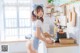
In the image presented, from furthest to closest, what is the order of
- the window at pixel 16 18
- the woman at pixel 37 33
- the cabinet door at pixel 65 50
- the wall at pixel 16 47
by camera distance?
the window at pixel 16 18 → the wall at pixel 16 47 → the woman at pixel 37 33 → the cabinet door at pixel 65 50

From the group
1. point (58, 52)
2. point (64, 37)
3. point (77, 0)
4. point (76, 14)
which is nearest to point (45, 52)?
point (58, 52)

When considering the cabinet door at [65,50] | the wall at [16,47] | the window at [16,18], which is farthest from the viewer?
the window at [16,18]

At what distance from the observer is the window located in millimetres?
4502

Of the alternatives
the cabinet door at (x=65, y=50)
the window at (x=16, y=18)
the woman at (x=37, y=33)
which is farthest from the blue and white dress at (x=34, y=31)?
the window at (x=16, y=18)

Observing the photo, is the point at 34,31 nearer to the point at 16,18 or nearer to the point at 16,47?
the point at 16,47

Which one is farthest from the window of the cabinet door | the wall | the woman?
the cabinet door

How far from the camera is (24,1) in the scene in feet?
14.8

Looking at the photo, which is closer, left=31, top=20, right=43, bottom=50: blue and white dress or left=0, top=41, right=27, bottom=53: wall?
left=31, top=20, right=43, bottom=50: blue and white dress

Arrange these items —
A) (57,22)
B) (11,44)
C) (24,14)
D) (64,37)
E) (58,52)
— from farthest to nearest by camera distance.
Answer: (24,14) → (11,44) → (57,22) → (64,37) → (58,52)

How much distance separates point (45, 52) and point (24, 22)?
2686 mm

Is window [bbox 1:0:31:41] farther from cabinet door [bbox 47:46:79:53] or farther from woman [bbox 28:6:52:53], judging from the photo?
cabinet door [bbox 47:46:79:53]

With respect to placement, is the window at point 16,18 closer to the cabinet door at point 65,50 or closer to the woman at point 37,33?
the woman at point 37,33

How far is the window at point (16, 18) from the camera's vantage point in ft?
14.8

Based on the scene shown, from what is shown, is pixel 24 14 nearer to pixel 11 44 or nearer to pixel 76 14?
pixel 11 44
